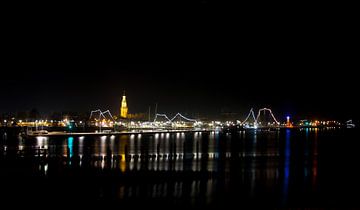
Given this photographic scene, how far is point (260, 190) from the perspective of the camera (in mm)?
18422

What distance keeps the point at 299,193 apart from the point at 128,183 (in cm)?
694

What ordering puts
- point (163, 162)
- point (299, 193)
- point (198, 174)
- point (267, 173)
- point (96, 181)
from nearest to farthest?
point (96, 181) → point (299, 193) → point (198, 174) → point (267, 173) → point (163, 162)

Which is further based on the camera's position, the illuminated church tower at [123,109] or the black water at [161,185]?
the illuminated church tower at [123,109]

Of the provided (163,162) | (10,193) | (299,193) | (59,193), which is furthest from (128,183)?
(163,162)

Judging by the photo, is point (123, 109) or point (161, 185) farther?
point (123, 109)

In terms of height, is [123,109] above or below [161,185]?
above

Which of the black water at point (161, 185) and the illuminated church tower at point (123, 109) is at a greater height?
the illuminated church tower at point (123, 109)

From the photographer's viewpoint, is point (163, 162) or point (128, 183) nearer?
point (128, 183)

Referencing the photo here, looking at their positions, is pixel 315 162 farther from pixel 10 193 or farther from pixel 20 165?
pixel 10 193

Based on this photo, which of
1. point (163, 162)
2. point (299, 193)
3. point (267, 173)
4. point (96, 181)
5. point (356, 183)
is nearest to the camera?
point (96, 181)

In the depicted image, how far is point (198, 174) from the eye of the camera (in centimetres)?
1975

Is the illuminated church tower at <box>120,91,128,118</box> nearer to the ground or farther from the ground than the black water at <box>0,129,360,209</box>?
farther from the ground

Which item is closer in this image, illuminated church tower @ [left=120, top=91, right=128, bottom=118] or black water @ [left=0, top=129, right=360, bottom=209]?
black water @ [left=0, top=129, right=360, bottom=209]

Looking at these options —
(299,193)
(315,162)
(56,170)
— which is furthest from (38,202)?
(315,162)
